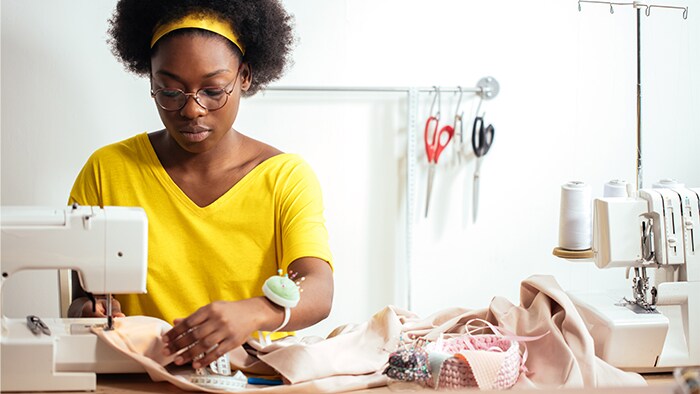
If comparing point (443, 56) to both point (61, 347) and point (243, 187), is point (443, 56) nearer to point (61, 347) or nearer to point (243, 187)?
point (243, 187)

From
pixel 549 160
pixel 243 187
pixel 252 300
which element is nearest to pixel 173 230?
pixel 243 187

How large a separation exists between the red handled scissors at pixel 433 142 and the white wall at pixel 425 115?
5 centimetres

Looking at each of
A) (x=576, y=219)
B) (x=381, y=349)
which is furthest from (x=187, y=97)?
(x=576, y=219)

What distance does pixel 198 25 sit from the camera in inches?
85.6

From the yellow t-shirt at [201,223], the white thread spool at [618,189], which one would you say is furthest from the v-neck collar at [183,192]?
the white thread spool at [618,189]

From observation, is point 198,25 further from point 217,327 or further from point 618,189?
point 618,189

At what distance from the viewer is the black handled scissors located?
3.27 metres

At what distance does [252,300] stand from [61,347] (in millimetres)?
358

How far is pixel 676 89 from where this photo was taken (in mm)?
3414

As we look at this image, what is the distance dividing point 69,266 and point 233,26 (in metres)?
0.79

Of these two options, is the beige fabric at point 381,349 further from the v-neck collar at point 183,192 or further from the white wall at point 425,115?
the white wall at point 425,115

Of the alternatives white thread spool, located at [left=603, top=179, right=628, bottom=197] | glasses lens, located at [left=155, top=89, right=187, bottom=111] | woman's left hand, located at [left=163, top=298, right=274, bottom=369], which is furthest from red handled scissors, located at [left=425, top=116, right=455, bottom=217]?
woman's left hand, located at [left=163, top=298, right=274, bottom=369]

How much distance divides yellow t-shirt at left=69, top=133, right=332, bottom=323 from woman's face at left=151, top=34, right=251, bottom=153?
0.52 ft

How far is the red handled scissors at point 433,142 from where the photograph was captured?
3.26 meters
